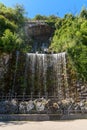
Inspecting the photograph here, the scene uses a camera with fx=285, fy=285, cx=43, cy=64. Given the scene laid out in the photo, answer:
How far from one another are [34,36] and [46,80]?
14.0 m

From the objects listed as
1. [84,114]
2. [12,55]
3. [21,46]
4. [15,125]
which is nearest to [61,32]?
[21,46]

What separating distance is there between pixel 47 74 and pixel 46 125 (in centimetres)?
774

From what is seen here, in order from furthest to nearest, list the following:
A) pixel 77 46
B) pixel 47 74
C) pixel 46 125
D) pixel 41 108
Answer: pixel 77 46, pixel 47 74, pixel 41 108, pixel 46 125

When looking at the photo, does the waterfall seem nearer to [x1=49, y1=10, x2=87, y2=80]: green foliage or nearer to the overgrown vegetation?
[x1=49, y1=10, x2=87, y2=80]: green foliage

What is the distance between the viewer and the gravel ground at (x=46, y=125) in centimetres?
1004

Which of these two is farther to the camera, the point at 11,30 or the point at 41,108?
the point at 11,30

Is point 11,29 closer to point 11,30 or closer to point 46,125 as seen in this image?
point 11,30

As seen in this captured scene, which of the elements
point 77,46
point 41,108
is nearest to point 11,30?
point 77,46

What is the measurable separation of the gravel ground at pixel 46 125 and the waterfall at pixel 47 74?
212 inches

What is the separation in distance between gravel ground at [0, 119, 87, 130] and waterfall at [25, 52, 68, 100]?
5390 millimetres

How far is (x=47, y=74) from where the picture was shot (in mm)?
18172

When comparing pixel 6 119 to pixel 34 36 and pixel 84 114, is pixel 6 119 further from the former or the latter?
pixel 34 36

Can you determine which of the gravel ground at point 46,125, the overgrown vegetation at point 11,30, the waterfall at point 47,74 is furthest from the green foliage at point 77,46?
the gravel ground at point 46,125

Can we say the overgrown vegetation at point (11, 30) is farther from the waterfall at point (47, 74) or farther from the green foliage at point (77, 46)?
the green foliage at point (77, 46)
